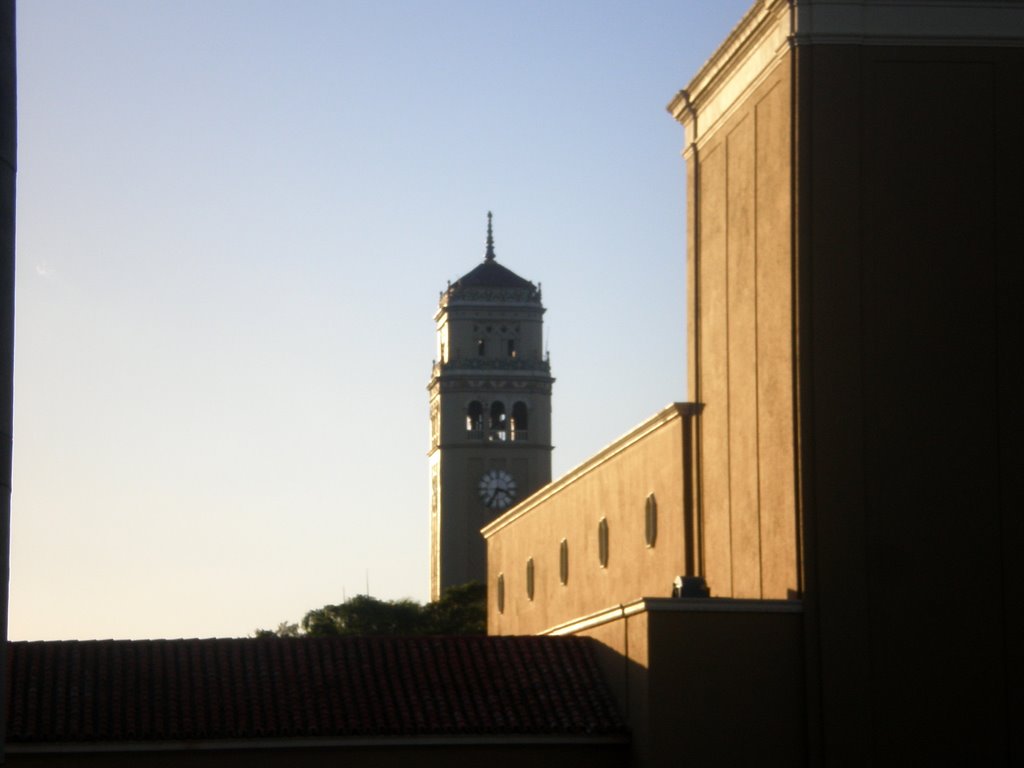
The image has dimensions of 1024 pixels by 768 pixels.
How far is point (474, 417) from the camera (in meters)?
94.7

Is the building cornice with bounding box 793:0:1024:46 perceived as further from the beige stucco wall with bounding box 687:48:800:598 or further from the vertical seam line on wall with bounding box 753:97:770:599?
the vertical seam line on wall with bounding box 753:97:770:599

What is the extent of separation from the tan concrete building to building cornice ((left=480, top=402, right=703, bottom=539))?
2.30m

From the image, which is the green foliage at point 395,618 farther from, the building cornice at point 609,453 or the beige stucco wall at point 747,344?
the beige stucco wall at point 747,344

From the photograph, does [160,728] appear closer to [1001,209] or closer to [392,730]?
[392,730]

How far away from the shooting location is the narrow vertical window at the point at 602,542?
1313 inches

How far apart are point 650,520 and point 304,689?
6.87 meters

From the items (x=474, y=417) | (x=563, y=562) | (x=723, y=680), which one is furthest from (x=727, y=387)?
(x=474, y=417)

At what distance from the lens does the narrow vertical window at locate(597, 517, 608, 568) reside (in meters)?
33.3

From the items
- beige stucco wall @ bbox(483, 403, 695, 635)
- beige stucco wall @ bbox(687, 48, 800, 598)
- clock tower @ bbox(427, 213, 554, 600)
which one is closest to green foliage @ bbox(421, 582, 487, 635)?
clock tower @ bbox(427, 213, 554, 600)

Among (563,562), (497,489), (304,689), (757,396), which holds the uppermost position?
(497,489)

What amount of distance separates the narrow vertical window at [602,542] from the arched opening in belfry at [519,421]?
60475 mm

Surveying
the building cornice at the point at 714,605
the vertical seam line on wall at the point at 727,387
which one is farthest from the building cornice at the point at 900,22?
the building cornice at the point at 714,605

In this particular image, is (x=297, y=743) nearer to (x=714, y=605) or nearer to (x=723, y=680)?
(x=723, y=680)

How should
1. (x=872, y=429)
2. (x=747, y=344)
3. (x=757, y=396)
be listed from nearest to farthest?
(x=872, y=429), (x=757, y=396), (x=747, y=344)
